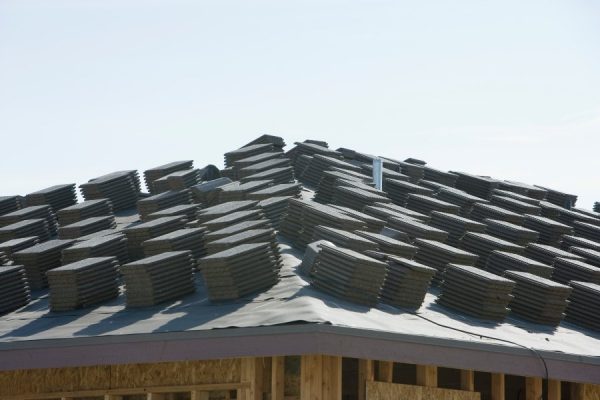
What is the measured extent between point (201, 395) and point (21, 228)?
38.0 feet

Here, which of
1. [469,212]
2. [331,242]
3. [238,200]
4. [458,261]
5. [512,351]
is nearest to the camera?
[512,351]

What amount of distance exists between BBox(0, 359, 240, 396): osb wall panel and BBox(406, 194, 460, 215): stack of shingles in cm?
1242

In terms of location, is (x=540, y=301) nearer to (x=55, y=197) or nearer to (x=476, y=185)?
(x=476, y=185)

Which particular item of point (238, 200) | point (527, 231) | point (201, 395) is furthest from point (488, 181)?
point (201, 395)

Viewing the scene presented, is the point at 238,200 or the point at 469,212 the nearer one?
the point at 238,200

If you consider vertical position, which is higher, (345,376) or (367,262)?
(367,262)

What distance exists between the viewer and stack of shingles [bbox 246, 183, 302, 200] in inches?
959

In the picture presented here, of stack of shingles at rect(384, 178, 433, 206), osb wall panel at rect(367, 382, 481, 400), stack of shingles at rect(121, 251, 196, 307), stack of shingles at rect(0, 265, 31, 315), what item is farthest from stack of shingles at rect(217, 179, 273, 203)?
osb wall panel at rect(367, 382, 481, 400)

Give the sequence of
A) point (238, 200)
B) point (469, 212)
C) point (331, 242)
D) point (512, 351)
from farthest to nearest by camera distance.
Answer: point (469, 212)
point (238, 200)
point (331, 242)
point (512, 351)

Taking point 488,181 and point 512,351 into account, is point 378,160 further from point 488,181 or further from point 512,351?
point 512,351

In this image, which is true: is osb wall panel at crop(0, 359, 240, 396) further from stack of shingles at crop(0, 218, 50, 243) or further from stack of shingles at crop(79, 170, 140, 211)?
stack of shingles at crop(79, 170, 140, 211)

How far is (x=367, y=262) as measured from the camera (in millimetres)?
17375

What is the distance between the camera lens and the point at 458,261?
2161 centimetres

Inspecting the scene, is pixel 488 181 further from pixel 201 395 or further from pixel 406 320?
pixel 201 395
